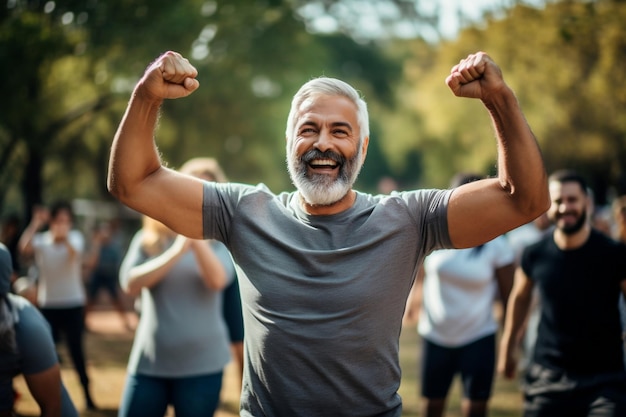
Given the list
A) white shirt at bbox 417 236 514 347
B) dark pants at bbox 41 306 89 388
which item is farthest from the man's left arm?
dark pants at bbox 41 306 89 388

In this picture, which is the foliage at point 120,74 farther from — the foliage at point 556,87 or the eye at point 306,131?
the eye at point 306,131

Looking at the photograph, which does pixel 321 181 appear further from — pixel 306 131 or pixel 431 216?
pixel 431 216

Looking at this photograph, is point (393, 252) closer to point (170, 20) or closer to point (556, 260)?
point (556, 260)

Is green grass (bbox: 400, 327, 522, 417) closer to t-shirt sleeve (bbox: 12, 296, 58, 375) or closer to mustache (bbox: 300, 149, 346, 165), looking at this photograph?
t-shirt sleeve (bbox: 12, 296, 58, 375)

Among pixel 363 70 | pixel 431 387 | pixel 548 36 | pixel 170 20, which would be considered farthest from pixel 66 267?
pixel 363 70

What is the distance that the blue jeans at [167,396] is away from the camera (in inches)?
170

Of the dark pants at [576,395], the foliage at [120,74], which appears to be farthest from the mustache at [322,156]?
the foliage at [120,74]

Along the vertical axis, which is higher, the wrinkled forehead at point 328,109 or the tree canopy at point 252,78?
the tree canopy at point 252,78

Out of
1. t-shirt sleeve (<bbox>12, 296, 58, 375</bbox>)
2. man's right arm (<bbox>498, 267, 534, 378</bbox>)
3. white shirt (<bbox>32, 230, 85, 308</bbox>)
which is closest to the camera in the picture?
t-shirt sleeve (<bbox>12, 296, 58, 375</bbox>)

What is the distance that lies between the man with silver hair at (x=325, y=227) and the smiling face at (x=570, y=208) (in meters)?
2.27

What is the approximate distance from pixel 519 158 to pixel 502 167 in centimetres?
8

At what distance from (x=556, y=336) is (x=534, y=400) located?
459mm

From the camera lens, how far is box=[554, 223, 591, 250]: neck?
16.0ft

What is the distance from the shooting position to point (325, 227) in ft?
9.50
